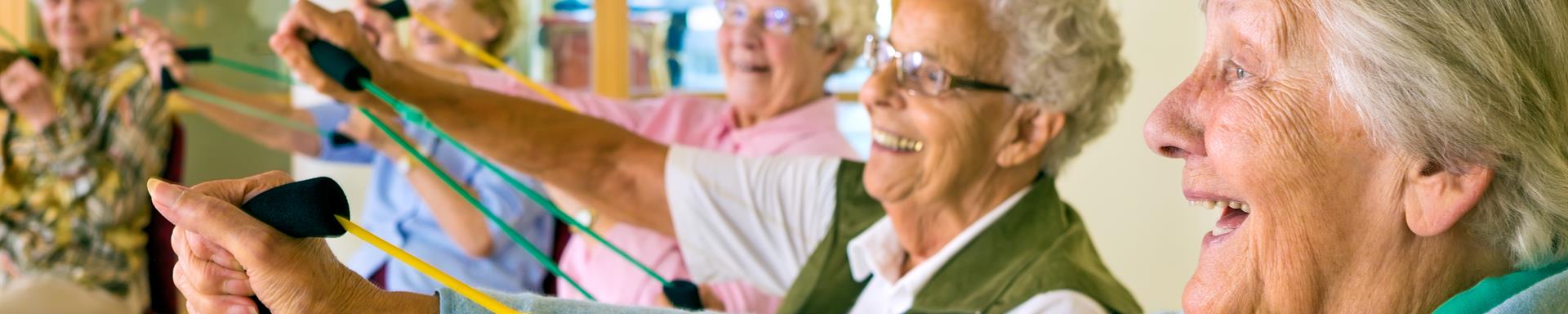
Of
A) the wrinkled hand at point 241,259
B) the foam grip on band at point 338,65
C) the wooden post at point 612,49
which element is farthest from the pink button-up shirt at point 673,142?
the wooden post at point 612,49

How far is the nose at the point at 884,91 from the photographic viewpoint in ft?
5.62

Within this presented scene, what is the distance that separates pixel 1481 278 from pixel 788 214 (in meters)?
1.08

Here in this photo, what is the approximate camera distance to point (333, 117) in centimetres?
340

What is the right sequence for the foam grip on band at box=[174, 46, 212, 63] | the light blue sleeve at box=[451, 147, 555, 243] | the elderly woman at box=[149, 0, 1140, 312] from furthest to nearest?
the foam grip on band at box=[174, 46, 212, 63], the light blue sleeve at box=[451, 147, 555, 243], the elderly woman at box=[149, 0, 1140, 312]

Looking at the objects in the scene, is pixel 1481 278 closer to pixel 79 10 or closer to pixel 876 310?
pixel 876 310

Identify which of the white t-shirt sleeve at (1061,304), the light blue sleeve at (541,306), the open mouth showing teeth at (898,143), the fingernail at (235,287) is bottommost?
the white t-shirt sleeve at (1061,304)

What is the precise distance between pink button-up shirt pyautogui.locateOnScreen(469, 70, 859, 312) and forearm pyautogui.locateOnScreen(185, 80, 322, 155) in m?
0.81

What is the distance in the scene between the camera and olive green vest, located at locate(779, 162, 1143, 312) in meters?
1.51

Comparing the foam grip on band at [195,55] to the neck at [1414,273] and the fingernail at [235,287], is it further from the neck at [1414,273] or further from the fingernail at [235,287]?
the neck at [1414,273]

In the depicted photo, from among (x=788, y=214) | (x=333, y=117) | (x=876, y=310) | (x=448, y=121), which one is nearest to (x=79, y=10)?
(x=333, y=117)

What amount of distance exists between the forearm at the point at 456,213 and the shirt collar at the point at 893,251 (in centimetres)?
117

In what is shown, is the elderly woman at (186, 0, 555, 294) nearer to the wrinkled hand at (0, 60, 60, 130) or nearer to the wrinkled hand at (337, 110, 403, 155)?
the wrinkled hand at (337, 110, 403, 155)

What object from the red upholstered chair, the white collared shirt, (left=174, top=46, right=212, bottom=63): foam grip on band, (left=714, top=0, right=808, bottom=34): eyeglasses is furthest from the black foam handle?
the white collared shirt

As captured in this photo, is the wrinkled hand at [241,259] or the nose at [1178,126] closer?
the wrinkled hand at [241,259]
